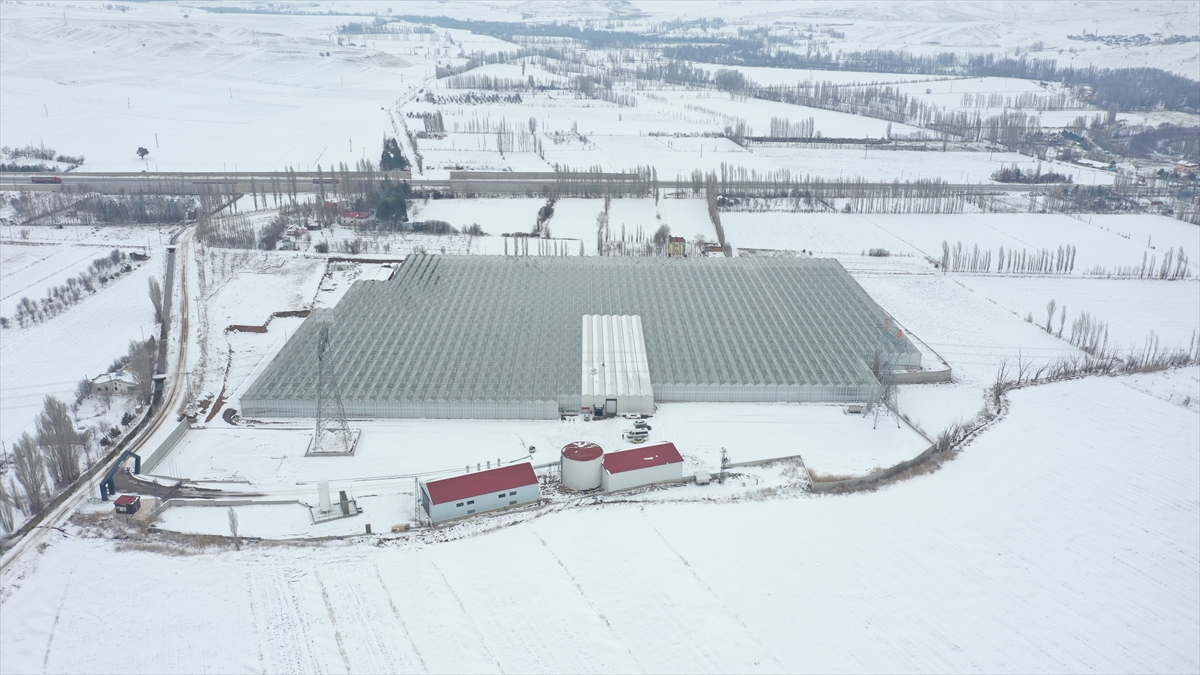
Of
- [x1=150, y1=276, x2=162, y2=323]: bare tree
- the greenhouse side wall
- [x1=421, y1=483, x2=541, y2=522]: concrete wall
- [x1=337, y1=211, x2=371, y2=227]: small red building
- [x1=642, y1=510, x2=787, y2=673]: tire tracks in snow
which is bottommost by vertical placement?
[x1=642, y1=510, x2=787, y2=673]: tire tracks in snow

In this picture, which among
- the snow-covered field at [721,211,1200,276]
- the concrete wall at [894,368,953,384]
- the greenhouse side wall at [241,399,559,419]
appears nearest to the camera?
the greenhouse side wall at [241,399,559,419]

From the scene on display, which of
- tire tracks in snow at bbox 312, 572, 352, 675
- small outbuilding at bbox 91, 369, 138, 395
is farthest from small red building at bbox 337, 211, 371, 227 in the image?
tire tracks in snow at bbox 312, 572, 352, 675

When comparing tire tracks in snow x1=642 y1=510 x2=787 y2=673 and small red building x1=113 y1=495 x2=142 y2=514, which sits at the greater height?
small red building x1=113 y1=495 x2=142 y2=514

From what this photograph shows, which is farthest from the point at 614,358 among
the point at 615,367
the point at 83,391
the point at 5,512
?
the point at 83,391

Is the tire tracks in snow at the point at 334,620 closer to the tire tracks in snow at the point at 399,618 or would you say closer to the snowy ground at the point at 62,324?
the tire tracks in snow at the point at 399,618

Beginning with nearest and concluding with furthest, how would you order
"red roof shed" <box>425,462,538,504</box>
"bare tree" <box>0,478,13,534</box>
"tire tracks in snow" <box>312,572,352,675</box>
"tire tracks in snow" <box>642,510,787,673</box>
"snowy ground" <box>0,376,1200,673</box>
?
"tire tracks in snow" <box>312,572,352,675</box>, "snowy ground" <box>0,376,1200,673</box>, "tire tracks in snow" <box>642,510,787,673</box>, "bare tree" <box>0,478,13,534</box>, "red roof shed" <box>425,462,538,504</box>

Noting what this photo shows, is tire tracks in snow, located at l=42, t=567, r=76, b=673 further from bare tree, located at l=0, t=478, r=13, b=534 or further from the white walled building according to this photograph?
the white walled building

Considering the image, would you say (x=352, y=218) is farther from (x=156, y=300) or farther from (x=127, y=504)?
(x=127, y=504)
